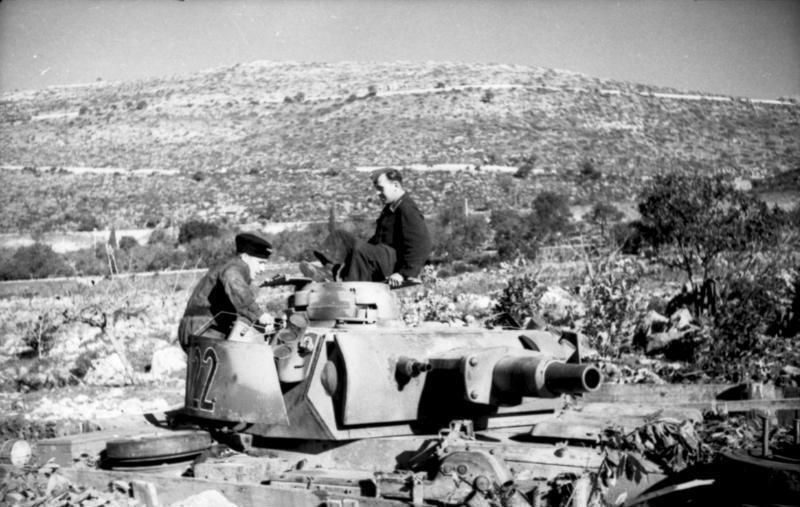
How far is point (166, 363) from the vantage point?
19.1m

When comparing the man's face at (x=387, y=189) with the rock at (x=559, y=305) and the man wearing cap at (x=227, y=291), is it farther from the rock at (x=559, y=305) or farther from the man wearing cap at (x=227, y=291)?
the rock at (x=559, y=305)

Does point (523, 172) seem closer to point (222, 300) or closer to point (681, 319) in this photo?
point (681, 319)

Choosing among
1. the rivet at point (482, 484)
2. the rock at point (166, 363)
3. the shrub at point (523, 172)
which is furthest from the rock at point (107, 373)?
the shrub at point (523, 172)

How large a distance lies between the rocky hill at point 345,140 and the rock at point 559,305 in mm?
18596

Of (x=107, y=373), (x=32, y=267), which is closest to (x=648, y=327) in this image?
(x=107, y=373)

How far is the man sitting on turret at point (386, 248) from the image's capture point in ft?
30.7

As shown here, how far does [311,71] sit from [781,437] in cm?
7436

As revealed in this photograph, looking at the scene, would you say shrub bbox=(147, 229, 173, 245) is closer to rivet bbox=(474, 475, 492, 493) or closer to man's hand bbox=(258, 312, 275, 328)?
man's hand bbox=(258, 312, 275, 328)

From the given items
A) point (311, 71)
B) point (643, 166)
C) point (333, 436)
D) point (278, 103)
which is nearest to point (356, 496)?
point (333, 436)

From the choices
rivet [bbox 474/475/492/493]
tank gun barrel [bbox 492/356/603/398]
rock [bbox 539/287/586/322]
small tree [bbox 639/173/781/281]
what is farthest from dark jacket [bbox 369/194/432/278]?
small tree [bbox 639/173/781/281]

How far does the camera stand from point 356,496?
7.02m

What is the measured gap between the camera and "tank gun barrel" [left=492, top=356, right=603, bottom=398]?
7328 millimetres

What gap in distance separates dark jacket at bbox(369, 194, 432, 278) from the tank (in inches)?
28.0

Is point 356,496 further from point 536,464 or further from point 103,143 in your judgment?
→ point 103,143
